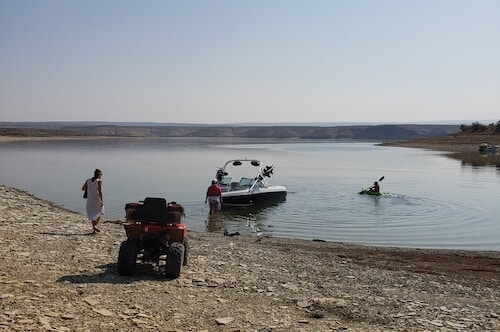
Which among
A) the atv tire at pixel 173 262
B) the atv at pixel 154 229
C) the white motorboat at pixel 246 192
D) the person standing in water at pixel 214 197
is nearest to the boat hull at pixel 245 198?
the white motorboat at pixel 246 192

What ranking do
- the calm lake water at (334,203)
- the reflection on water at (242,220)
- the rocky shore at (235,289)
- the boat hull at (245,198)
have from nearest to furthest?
1. the rocky shore at (235,289)
2. the calm lake water at (334,203)
3. the reflection on water at (242,220)
4. the boat hull at (245,198)

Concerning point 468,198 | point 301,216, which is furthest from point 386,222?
point 468,198

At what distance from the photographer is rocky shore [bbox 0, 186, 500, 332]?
749cm

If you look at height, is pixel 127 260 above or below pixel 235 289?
above

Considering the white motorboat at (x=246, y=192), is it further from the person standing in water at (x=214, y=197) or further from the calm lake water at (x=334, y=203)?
the person standing in water at (x=214, y=197)

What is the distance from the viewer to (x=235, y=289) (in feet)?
31.3

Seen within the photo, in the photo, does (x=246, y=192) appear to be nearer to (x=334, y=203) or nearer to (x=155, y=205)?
(x=334, y=203)

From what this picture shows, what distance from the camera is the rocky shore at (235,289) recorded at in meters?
7.49

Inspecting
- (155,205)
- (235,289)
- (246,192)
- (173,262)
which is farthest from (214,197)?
(235,289)

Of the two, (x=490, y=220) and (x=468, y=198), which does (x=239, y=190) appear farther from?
(x=468, y=198)

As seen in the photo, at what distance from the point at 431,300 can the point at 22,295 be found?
6832mm

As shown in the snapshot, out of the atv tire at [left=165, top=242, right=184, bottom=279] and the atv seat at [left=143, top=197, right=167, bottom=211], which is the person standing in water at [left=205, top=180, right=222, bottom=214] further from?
the atv tire at [left=165, top=242, right=184, bottom=279]

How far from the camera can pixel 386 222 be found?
22312mm

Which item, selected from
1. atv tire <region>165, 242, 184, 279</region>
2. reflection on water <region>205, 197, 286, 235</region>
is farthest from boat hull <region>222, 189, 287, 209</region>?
atv tire <region>165, 242, 184, 279</region>
